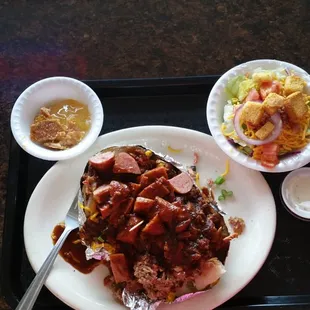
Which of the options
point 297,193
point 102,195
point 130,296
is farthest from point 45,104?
point 297,193

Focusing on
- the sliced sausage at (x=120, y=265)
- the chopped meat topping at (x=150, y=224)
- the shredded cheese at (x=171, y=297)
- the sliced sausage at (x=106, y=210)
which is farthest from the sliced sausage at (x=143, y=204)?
the shredded cheese at (x=171, y=297)

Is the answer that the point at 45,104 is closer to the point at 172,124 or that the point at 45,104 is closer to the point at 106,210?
the point at 172,124

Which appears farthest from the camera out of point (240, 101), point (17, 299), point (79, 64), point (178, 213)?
point (79, 64)

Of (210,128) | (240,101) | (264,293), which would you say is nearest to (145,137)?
(210,128)

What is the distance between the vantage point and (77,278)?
2.38 metres

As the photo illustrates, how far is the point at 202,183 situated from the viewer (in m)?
2.53

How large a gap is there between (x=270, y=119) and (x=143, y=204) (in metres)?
0.75

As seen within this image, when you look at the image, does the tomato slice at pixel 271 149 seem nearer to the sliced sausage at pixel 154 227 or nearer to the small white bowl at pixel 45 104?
the sliced sausage at pixel 154 227

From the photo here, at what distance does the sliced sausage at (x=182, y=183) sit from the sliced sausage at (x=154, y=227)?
178mm

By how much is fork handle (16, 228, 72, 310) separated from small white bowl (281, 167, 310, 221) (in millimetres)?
1052

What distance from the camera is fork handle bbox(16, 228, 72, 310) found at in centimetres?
217

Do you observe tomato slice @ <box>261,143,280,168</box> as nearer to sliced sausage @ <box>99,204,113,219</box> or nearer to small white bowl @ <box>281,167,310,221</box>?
small white bowl @ <box>281,167,310,221</box>

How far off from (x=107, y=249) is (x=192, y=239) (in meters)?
0.37

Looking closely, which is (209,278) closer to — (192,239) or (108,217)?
(192,239)
